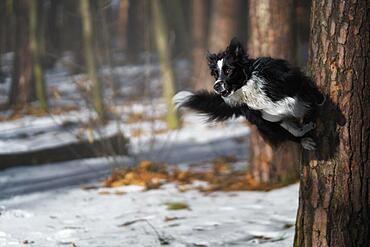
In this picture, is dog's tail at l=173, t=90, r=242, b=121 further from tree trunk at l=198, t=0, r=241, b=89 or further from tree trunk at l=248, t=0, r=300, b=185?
tree trunk at l=198, t=0, r=241, b=89

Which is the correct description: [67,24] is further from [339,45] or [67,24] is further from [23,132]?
[339,45]

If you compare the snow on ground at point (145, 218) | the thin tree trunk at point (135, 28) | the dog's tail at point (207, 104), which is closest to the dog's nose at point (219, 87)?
the dog's tail at point (207, 104)

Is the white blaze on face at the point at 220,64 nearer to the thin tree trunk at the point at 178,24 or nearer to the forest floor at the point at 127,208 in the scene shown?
the forest floor at the point at 127,208

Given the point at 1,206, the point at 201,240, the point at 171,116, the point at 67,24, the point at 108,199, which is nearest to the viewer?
the point at 201,240

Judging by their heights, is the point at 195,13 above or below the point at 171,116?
above

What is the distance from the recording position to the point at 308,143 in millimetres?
3830

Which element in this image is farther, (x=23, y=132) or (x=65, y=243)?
(x=23, y=132)

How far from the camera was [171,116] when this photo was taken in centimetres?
1287

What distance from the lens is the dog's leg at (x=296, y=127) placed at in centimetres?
394

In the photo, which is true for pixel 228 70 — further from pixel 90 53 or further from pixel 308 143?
pixel 90 53

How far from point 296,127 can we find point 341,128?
0.48 m

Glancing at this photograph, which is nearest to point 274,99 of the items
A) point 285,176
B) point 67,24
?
point 285,176

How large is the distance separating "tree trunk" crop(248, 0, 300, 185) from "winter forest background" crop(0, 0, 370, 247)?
0.04ft

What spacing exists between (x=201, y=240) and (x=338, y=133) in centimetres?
192
